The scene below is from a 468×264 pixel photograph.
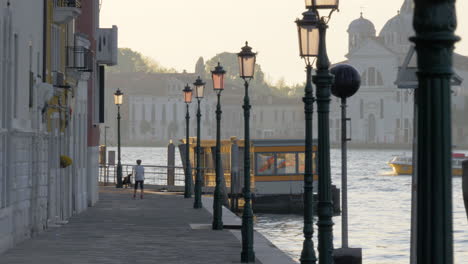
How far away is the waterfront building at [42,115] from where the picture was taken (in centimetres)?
2277

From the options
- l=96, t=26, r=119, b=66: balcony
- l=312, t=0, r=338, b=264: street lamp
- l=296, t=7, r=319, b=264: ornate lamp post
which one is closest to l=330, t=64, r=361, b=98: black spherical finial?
l=296, t=7, r=319, b=264: ornate lamp post

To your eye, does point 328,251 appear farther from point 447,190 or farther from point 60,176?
point 60,176

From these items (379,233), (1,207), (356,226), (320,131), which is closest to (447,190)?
(320,131)

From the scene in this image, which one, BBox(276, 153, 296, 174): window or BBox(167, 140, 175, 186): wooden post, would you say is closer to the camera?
BBox(276, 153, 296, 174): window

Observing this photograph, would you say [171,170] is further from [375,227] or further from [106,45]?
[106,45]

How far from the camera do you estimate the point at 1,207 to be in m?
21.8

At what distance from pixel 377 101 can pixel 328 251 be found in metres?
187

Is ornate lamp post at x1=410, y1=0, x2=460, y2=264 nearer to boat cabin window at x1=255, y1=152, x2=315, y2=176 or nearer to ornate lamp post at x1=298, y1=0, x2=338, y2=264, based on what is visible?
ornate lamp post at x1=298, y1=0, x2=338, y2=264

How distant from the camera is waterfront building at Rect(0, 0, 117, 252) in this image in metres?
22.8

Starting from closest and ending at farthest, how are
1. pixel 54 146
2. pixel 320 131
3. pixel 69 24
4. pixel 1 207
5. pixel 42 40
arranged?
pixel 320 131 < pixel 1 207 < pixel 42 40 < pixel 54 146 < pixel 69 24

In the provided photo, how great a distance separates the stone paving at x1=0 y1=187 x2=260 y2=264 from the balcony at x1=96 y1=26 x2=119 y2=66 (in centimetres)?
661

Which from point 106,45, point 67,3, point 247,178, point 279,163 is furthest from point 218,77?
point 279,163

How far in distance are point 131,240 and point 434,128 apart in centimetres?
2116

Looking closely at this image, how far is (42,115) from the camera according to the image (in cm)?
2747
